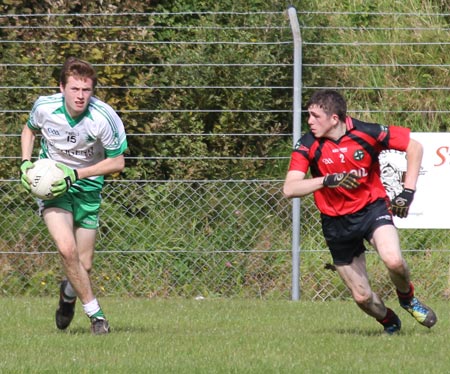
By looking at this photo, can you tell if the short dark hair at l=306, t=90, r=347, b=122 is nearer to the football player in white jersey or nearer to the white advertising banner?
the football player in white jersey

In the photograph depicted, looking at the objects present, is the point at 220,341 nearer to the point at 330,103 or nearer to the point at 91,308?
the point at 91,308

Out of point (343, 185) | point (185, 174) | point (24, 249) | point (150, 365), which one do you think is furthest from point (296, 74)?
point (150, 365)

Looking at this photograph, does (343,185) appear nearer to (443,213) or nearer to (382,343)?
(382,343)

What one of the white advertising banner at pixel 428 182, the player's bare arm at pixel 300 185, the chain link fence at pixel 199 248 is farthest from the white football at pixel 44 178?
the white advertising banner at pixel 428 182

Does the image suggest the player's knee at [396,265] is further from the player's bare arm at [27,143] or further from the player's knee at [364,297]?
the player's bare arm at [27,143]

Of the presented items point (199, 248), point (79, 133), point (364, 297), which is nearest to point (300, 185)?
point (364, 297)

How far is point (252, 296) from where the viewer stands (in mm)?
12820

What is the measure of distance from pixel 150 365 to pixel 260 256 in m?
5.74

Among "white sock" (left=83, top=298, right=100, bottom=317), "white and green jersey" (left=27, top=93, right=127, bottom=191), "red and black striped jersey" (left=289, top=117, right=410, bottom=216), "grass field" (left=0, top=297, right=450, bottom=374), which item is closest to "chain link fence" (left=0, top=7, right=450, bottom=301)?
"grass field" (left=0, top=297, right=450, bottom=374)

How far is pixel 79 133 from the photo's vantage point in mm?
8953

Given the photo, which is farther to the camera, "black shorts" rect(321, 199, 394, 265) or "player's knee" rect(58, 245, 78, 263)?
"player's knee" rect(58, 245, 78, 263)

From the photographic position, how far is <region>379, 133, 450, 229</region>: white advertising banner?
1231cm

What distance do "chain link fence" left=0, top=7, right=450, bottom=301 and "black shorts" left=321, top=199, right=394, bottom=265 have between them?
3827 mm

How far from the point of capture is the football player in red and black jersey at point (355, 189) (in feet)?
28.0
